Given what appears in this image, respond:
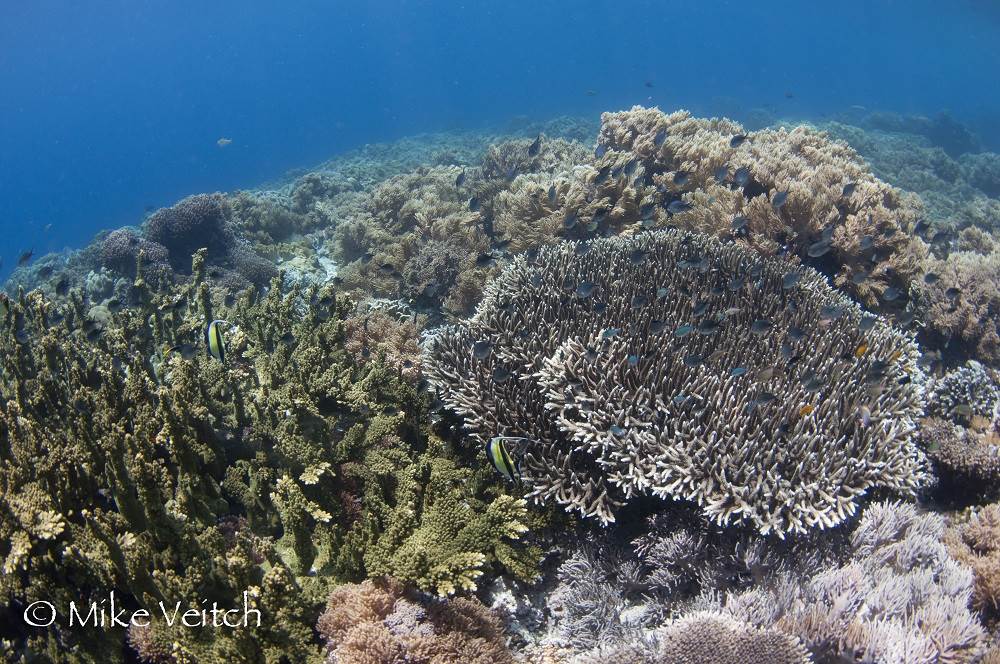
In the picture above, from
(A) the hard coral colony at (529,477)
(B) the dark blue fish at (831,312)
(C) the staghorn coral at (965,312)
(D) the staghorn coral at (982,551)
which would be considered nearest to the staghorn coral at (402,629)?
(A) the hard coral colony at (529,477)

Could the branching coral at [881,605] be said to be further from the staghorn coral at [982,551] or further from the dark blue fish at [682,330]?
the dark blue fish at [682,330]

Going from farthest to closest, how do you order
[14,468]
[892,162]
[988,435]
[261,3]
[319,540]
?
[261,3], [892,162], [988,435], [319,540], [14,468]

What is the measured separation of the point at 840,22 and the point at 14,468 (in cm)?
21999

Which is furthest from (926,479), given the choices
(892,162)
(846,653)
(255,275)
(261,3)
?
(261,3)

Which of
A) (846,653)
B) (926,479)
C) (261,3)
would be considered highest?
(261,3)

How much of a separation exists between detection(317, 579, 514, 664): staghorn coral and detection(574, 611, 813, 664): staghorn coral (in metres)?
0.74

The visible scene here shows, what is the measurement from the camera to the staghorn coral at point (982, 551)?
12.2 ft

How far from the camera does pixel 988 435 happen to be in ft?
17.9

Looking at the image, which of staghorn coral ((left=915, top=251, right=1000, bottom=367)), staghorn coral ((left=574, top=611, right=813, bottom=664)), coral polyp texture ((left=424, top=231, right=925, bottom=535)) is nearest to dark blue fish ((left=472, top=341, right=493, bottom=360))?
coral polyp texture ((left=424, top=231, right=925, bottom=535))

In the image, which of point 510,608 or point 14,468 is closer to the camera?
point 14,468

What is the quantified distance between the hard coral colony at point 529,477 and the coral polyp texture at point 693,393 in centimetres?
3

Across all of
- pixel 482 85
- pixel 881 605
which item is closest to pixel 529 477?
pixel 881 605

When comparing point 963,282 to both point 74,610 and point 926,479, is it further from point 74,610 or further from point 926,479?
point 74,610

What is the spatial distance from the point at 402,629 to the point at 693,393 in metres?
2.88
